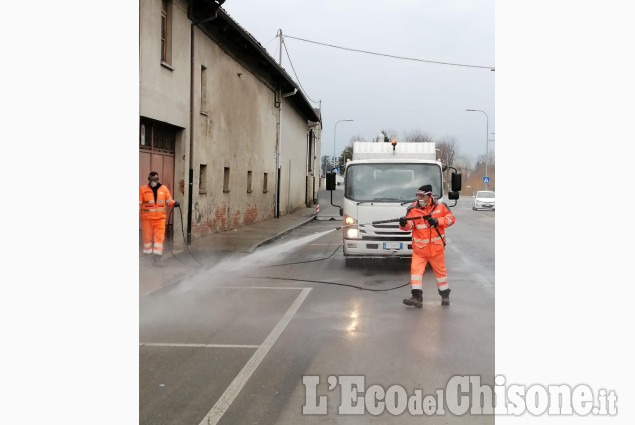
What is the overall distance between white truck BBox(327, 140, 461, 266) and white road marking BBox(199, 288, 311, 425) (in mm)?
3934

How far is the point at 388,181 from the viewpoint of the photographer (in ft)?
39.4

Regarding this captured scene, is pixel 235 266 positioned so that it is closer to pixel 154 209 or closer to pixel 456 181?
pixel 154 209

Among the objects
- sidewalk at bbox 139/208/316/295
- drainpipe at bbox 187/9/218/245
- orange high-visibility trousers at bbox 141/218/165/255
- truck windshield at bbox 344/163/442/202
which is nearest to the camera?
sidewalk at bbox 139/208/316/295

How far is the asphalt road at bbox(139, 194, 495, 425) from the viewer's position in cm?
448

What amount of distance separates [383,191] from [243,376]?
23.7 ft

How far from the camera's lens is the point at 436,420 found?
168 inches

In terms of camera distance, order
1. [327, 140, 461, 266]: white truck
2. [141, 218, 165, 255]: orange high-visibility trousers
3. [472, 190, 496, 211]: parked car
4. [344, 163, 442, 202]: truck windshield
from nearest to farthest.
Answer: [141, 218, 165, 255]: orange high-visibility trousers, [327, 140, 461, 266]: white truck, [344, 163, 442, 202]: truck windshield, [472, 190, 496, 211]: parked car

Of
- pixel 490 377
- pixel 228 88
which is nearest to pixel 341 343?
pixel 490 377

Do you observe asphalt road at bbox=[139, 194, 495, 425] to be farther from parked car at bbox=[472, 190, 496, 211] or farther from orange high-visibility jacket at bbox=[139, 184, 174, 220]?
parked car at bbox=[472, 190, 496, 211]

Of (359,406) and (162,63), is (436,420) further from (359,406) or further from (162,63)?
(162,63)

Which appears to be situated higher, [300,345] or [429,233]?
[429,233]

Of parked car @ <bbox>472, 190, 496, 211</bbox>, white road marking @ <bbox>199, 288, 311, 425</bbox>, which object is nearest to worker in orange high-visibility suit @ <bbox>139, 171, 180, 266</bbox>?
white road marking @ <bbox>199, 288, 311, 425</bbox>

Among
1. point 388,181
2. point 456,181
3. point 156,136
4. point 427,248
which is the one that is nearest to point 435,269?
point 427,248

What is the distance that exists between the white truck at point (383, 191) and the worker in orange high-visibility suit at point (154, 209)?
3350mm
